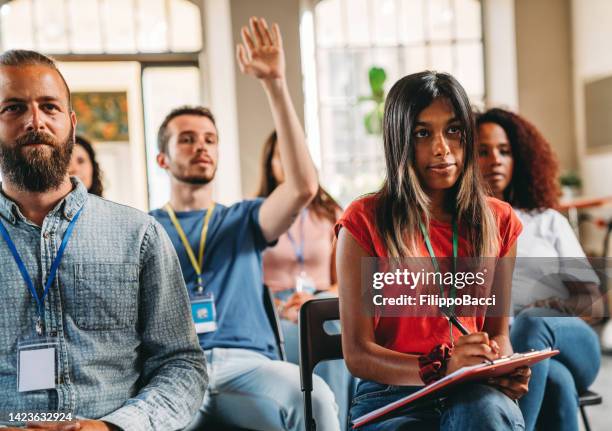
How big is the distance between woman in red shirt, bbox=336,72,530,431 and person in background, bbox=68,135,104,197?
1625mm

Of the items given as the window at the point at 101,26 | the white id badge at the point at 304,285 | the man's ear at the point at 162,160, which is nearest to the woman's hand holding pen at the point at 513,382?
the white id badge at the point at 304,285

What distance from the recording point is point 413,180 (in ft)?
4.62

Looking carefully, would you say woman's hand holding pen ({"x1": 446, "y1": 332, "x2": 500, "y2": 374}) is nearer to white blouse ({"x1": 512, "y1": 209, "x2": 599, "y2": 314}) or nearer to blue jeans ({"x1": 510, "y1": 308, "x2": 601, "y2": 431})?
white blouse ({"x1": 512, "y1": 209, "x2": 599, "y2": 314})

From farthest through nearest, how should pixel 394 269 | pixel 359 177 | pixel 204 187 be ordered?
pixel 359 177
pixel 204 187
pixel 394 269

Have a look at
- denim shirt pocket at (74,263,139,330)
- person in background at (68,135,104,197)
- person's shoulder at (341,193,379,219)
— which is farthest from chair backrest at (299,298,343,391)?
person in background at (68,135,104,197)

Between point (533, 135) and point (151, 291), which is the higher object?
point (533, 135)

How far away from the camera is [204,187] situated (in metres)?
2.41

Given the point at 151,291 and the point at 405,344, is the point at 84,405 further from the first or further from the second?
the point at 405,344

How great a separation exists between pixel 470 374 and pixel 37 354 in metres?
0.90

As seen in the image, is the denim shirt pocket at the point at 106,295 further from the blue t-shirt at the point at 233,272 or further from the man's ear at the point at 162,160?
the man's ear at the point at 162,160

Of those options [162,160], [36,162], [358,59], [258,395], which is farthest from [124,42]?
[36,162]

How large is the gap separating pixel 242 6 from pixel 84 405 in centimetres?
470

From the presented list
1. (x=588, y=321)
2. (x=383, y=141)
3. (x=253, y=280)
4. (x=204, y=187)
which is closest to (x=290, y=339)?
(x=253, y=280)

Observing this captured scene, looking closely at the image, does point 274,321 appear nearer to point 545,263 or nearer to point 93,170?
point 545,263
